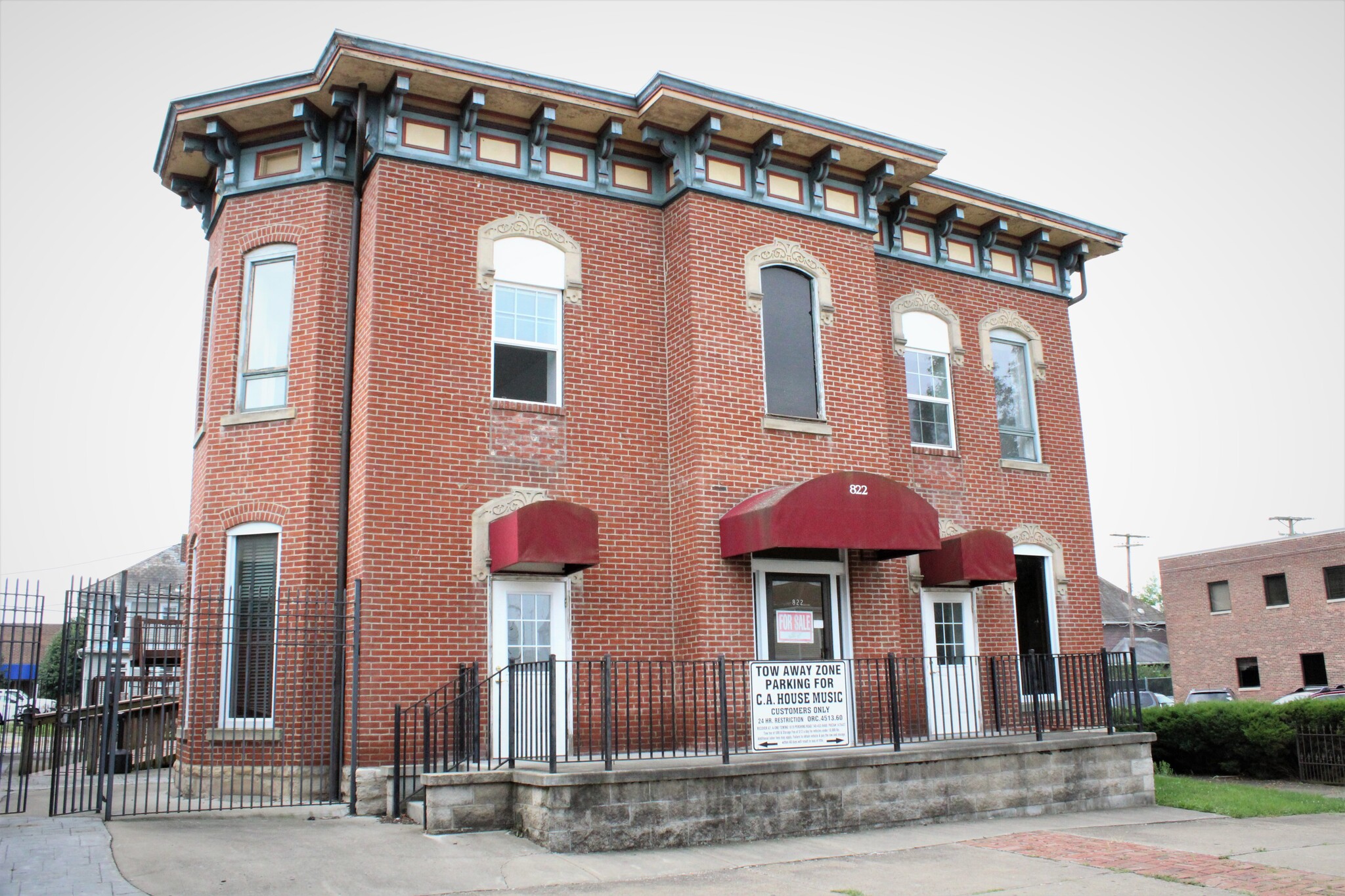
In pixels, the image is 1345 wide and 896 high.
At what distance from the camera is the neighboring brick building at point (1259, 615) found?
37438 millimetres

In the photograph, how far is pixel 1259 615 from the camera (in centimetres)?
3966

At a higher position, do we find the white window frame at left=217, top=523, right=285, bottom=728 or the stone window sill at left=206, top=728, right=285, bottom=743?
the white window frame at left=217, top=523, right=285, bottom=728

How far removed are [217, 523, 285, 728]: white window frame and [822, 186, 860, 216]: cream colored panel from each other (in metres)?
8.09

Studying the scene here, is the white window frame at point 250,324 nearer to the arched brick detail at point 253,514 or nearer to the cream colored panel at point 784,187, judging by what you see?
the arched brick detail at point 253,514

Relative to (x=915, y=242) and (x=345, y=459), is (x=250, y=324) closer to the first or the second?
(x=345, y=459)

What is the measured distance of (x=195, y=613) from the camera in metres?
10.7

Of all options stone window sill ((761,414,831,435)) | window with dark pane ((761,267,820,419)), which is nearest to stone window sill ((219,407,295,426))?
stone window sill ((761,414,831,435))

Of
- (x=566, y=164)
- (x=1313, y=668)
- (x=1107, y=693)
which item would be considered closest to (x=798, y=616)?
(x=1107, y=693)

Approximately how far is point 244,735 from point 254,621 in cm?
145

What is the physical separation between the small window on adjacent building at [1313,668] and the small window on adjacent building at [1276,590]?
2.06 metres

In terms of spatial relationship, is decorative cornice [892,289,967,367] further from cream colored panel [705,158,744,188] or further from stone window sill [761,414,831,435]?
cream colored panel [705,158,744,188]

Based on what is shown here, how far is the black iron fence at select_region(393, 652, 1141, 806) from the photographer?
34.9 feet

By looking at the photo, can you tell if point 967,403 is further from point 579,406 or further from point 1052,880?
point 1052,880

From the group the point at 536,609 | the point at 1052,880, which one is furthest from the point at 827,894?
the point at 536,609
